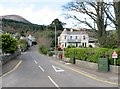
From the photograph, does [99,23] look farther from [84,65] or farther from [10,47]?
[10,47]

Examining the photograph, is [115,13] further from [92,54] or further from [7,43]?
[7,43]

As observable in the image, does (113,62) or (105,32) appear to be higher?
(105,32)

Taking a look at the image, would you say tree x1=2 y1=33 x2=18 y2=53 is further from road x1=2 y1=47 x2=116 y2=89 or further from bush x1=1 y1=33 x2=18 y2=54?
road x1=2 y1=47 x2=116 y2=89

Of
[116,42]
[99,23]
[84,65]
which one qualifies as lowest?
[84,65]

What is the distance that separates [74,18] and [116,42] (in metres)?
8.43

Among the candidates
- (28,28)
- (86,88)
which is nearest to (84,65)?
Result: (86,88)

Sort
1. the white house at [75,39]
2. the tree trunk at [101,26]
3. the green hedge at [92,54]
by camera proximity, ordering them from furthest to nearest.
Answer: the white house at [75,39] → the tree trunk at [101,26] → the green hedge at [92,54]

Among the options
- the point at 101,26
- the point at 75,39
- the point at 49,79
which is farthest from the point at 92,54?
the point at 75,39

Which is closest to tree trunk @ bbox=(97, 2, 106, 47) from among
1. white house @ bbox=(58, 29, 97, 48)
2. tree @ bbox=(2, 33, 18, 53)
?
tree @ bbox=(2, 33, 18, 53)

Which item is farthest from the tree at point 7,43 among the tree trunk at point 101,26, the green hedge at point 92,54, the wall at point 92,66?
the tree trunk at point 101,26

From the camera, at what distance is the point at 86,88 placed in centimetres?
1584

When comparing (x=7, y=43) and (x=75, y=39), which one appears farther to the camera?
(x=75, y=39)

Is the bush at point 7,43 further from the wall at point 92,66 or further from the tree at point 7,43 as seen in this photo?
the wall at point 92,66

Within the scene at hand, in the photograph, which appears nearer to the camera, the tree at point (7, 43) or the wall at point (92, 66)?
the wall at point (92, 66)
